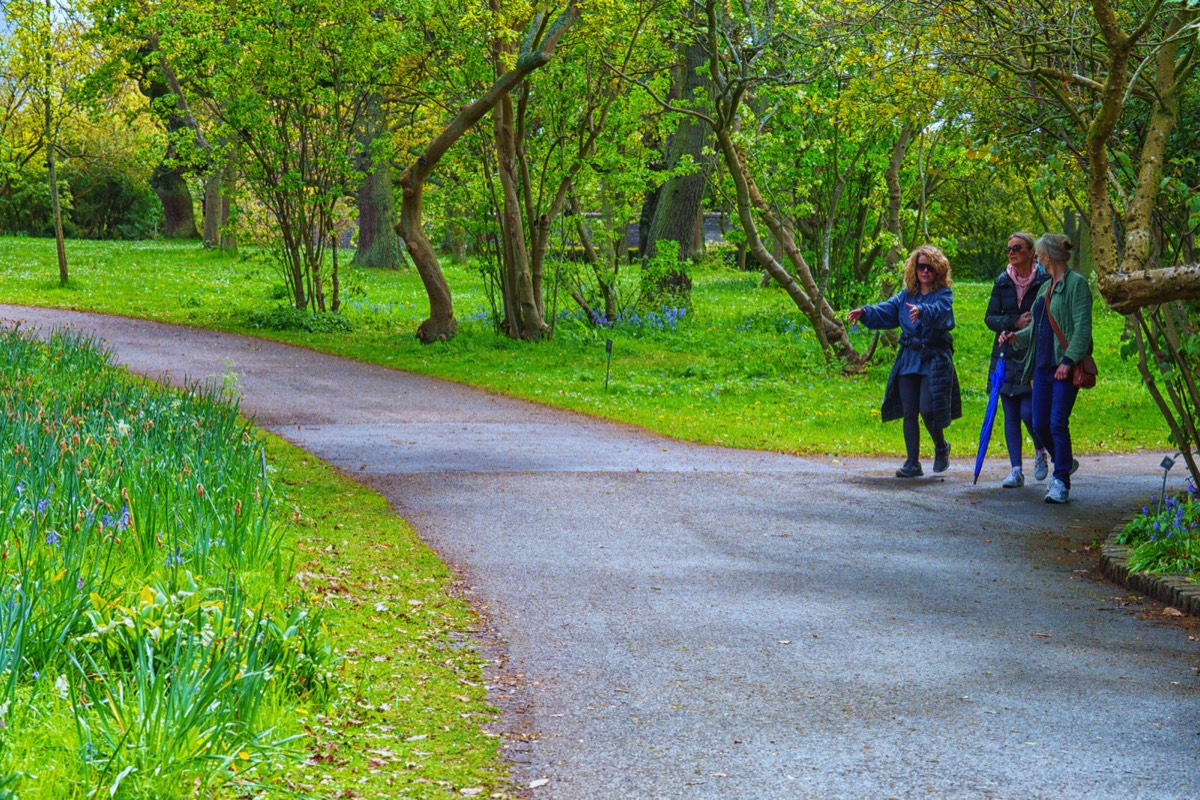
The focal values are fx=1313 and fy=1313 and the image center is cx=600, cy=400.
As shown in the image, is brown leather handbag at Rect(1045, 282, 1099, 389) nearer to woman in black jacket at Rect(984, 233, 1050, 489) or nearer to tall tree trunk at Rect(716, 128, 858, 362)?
woman in black jacket at Rect(984, 233, 1050, 489)

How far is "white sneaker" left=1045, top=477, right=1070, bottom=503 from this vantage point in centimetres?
936

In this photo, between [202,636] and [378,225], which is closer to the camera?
[202,636]

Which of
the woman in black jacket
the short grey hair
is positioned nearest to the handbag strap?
the short grey hair

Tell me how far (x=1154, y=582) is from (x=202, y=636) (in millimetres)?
4882

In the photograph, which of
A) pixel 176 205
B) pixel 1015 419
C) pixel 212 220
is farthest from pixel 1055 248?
pixel 176 205

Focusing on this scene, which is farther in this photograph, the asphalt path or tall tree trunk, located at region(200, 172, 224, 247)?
tall tree trunk, located at region(200, 172, 224, 247)

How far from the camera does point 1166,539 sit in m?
7.18

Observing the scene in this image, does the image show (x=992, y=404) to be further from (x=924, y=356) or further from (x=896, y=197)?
(x=896, y=197)

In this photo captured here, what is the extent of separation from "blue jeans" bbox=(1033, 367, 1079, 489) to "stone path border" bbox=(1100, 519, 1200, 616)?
170cm

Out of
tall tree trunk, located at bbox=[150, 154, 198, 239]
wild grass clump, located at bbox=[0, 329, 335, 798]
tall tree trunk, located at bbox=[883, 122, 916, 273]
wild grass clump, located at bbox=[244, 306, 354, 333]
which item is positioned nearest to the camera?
wild grass clump, located at bbox=[0, 329, 335, 798]

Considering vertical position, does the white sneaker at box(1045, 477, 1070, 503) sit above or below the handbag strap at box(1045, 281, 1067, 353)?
below

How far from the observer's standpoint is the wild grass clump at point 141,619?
3559 mm

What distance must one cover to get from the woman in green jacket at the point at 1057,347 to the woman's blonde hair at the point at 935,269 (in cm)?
84

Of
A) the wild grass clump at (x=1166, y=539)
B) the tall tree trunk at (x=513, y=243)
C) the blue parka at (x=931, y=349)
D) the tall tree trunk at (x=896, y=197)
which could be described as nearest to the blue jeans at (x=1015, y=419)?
the blue parka at (x=931, y=349)
